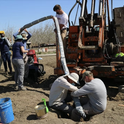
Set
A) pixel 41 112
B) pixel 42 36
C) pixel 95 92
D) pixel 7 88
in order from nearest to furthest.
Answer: pixel 41 112, pixel 95 92, pixel 7 88, pixel 42 36

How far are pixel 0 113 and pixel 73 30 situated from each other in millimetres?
3928

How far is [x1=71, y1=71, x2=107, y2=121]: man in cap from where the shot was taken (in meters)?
3.77

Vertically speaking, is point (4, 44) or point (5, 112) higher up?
point (4, 44)

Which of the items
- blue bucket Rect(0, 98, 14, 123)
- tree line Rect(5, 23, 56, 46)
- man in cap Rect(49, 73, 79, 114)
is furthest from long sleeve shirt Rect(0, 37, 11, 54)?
tree line Rect(5, 23, 56, 46)

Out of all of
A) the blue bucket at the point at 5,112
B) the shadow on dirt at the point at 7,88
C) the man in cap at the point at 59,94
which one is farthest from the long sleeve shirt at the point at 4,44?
the blue bucket at the point at 5,112

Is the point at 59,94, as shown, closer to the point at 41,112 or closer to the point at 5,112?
the point at 41,112

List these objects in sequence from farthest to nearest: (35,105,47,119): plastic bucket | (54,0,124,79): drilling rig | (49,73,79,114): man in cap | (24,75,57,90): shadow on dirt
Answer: (24,75,57,90): shadow on dirt → (54,0,124,79): drilling rig → (49,73,79,114): man in cap → (35,105,47,119): plastic bucket

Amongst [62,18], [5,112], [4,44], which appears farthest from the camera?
[4,44]

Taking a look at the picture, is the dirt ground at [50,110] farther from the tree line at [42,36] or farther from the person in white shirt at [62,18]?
the tree line at [42,36]

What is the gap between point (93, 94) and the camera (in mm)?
3814

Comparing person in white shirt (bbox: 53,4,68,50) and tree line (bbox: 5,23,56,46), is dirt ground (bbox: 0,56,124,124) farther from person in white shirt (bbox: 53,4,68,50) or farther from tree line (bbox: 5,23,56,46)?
tree line (bbox: 5,23,56,46)

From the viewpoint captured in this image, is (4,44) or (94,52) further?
(4,44)

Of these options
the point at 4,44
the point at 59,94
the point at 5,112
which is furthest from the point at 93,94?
the point at 4,44

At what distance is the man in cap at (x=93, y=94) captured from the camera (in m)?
3.77
